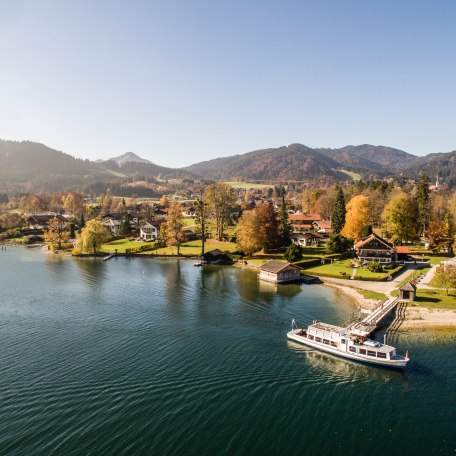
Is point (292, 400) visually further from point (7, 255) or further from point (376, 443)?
point (7, 255)

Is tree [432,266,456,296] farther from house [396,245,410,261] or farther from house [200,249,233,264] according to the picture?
house [200,249,233,264]

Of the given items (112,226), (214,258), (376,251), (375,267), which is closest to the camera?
(375,267)

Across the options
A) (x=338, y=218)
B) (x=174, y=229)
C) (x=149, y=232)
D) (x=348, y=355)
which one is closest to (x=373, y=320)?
(x=348, y=355)

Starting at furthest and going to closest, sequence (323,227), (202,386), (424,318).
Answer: (323,227) < (424,318) < (202,386)

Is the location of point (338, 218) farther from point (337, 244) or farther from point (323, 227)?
point (323, 227)

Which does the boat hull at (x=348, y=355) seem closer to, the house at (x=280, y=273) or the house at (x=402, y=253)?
the house at (x=280, y=273)
